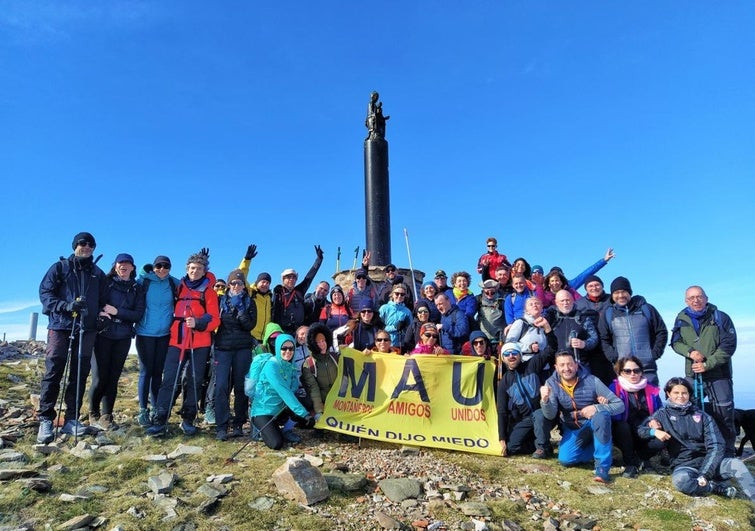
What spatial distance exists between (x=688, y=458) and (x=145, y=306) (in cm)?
957

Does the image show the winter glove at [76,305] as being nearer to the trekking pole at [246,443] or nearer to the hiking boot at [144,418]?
the hiking boot at [144,418]

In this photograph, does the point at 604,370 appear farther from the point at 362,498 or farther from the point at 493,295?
the point at 362,498

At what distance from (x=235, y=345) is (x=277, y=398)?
4.48ft

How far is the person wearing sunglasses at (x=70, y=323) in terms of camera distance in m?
8.19

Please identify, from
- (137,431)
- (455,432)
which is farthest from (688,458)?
(137,431)

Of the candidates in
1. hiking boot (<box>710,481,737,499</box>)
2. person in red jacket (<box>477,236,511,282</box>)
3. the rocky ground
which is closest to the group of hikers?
hiking boot (<box>710,481,737,499</box>)

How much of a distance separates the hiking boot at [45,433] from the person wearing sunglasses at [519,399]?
7724 millimetres

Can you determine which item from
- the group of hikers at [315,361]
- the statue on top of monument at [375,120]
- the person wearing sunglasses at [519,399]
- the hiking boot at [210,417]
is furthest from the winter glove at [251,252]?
A: the statue on top of monument at [375,120]

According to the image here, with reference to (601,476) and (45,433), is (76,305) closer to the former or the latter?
(45,433)

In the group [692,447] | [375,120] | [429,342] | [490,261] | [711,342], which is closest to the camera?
[692,447]

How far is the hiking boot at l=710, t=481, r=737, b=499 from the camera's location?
6.70 metres

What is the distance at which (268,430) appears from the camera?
836 centimetres

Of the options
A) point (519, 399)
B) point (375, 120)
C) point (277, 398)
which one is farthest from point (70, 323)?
point (375, 120)

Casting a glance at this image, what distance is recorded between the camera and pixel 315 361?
961 cm
